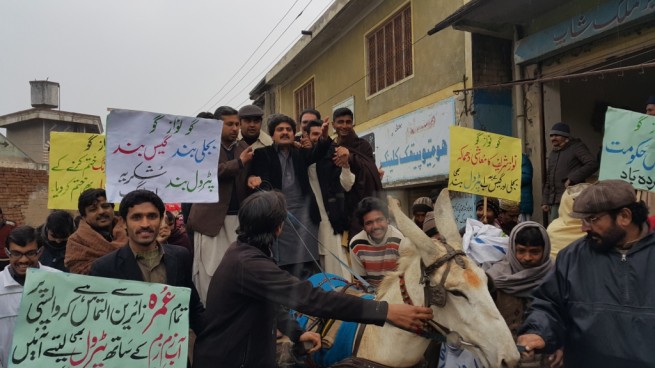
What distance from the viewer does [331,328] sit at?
3203mm

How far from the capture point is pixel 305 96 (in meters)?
18.6

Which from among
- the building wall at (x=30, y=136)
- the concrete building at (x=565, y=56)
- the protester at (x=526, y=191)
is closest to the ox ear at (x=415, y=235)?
the concrete building at (x=565, y=56)

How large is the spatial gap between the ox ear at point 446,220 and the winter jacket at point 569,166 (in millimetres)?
4315

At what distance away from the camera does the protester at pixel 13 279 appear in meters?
3.24

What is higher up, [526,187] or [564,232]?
[526,187]

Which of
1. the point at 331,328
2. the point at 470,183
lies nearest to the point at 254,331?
the point at 331,328

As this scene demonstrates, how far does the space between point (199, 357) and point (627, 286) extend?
2.19m

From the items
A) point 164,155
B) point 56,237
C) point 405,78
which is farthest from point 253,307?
point 405,78

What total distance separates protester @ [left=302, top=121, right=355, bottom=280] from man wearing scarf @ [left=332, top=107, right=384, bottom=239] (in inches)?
5.9

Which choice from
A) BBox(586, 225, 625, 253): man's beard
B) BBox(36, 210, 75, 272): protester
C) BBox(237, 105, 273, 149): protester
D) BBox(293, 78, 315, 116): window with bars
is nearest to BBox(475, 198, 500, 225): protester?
BBox(237, 105, 273, 149): protester

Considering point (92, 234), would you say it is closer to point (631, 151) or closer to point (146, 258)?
point (146, 258)

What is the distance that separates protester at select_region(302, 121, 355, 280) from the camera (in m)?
4.63

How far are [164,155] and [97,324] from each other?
1771 mm

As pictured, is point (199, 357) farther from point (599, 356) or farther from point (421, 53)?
point (421, 53)
